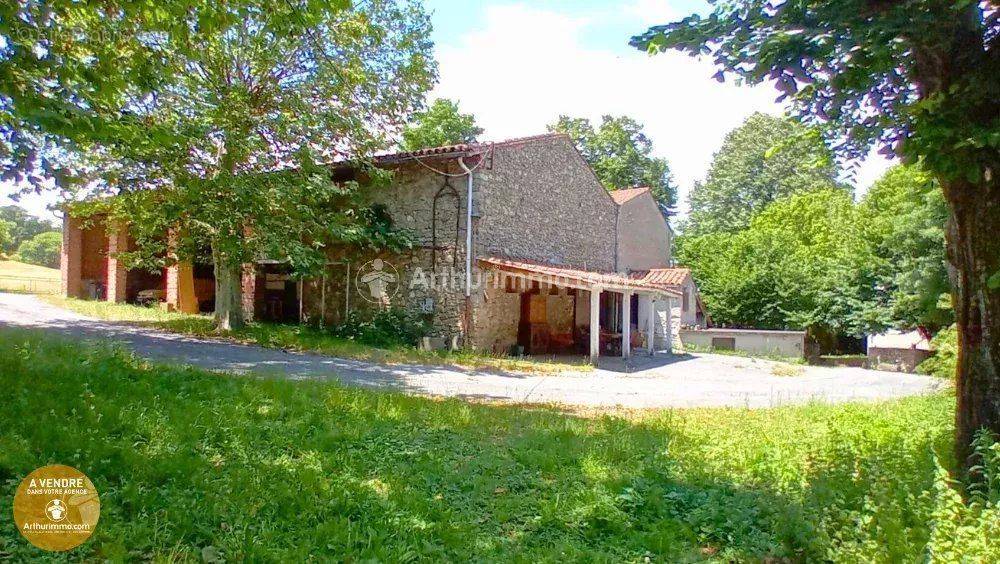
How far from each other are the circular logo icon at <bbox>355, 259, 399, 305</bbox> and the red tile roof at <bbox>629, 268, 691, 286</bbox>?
10.8m

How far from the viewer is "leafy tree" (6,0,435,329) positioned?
12922 mm

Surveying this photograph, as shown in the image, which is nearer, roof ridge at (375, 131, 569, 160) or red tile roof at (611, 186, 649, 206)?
roof ridge at (375, 131, 569, 160)

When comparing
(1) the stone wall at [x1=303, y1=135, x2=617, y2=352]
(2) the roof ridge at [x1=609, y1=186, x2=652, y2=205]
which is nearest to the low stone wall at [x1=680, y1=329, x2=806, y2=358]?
(2) the roof ridge at [x1=609, y1=186, x2=652, y2=205]

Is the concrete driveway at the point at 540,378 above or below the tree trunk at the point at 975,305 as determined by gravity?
below

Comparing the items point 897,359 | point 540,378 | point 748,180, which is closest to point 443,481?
point 540,378

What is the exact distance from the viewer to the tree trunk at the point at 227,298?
51.2ft

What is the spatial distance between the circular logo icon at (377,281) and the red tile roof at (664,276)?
10757 millimetres

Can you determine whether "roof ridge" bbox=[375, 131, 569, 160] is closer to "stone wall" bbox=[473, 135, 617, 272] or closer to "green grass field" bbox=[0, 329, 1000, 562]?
"stone wall" bbox=[473, 135, 617, 272]

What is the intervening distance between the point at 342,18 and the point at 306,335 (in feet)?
24.3

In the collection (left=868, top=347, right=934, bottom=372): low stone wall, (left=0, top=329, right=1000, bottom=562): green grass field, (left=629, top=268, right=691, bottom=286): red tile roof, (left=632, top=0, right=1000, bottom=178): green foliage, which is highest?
(left=632, top=0, right=1000, bottom=178): green foliage

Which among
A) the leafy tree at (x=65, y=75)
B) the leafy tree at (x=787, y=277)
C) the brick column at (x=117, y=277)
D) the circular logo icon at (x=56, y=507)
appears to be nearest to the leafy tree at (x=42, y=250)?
the brick column at (x=117, y=277)

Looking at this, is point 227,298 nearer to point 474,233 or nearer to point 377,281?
point 377,281

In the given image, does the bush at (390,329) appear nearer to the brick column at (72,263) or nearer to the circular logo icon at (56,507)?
the circular logo icon at (56,507)

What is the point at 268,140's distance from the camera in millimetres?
14211
